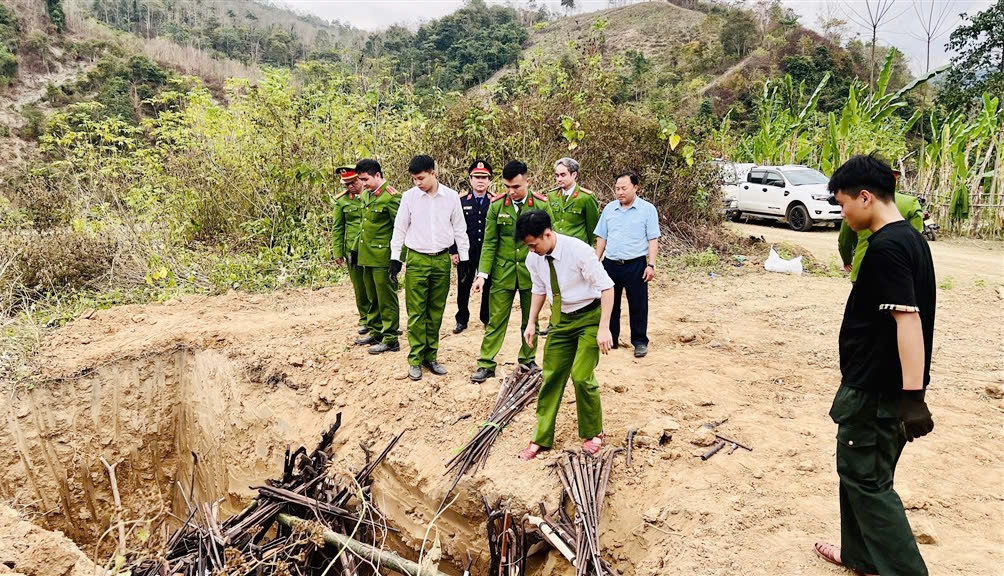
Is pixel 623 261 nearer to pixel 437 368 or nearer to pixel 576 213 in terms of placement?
pixel 576 213

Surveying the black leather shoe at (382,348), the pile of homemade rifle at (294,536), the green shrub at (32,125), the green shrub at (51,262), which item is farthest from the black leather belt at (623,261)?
the green shrub at (32,125)

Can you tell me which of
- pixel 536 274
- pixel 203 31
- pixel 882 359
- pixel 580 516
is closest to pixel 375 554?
pixel 580 516

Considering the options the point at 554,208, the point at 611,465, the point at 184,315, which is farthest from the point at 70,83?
the point at 611,465

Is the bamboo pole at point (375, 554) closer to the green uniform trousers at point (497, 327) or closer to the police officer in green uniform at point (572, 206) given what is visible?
the green uniform trousers at point (497, 327)

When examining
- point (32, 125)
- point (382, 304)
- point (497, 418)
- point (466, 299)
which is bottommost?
point (497, 418)

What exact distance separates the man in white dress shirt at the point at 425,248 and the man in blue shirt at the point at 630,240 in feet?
4.73

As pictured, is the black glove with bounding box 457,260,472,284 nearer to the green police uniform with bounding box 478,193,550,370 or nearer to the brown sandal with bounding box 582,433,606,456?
the green police uniform with bounding box 478,193,550,370

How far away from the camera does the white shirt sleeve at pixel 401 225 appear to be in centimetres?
541

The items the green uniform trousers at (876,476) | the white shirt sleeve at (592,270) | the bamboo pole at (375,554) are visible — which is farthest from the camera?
the white shirt sleeve at (592,270)

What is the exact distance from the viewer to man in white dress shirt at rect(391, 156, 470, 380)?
5309 mm

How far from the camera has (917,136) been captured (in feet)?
73.4

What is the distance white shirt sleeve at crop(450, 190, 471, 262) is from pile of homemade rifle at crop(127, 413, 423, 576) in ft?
6.00

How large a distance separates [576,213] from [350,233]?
2.38 m

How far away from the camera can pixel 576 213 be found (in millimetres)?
5672
